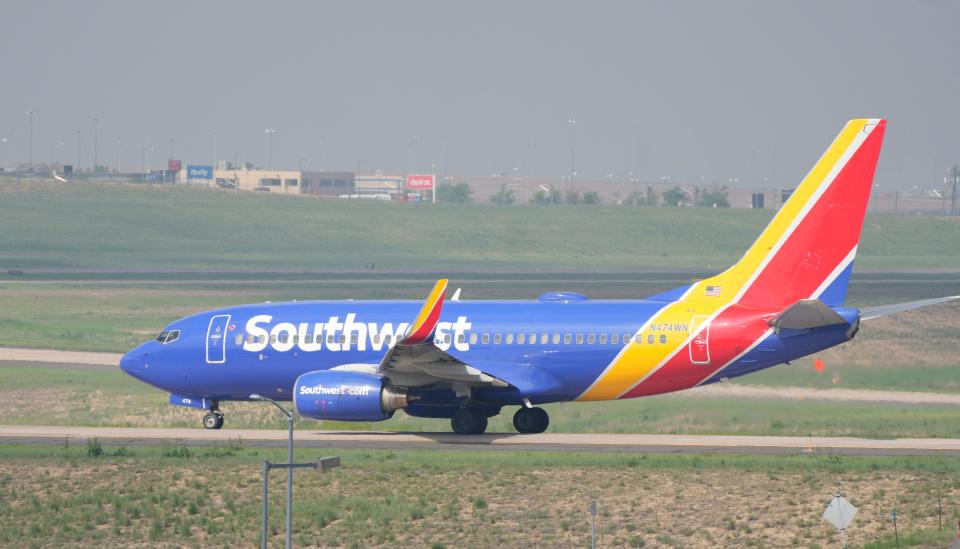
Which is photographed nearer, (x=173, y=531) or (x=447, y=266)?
(x=173, y=531)

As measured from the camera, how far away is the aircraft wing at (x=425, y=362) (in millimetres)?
40719

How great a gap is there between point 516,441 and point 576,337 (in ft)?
11.3

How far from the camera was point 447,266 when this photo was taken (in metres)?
129

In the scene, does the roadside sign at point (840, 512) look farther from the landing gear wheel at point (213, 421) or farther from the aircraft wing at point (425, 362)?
→ the landing gear wheel at point (213, 421)

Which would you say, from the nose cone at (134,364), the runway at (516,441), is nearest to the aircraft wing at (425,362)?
the runway at (516,441)

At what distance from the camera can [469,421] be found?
44688mm

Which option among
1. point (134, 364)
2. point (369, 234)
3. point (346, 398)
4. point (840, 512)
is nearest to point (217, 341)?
point (134, 364)

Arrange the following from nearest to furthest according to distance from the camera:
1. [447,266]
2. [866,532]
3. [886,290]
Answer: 1. [866,532]
2. [886,290]
3. [447,266]

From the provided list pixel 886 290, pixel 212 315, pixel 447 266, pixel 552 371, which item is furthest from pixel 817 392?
pixel 447 266

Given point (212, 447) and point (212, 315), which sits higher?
point (212, 315)

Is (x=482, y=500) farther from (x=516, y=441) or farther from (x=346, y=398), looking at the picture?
(x=346, y=398)

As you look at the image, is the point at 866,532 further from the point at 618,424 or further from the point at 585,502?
the point at 618,424

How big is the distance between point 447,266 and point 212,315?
3203 inches

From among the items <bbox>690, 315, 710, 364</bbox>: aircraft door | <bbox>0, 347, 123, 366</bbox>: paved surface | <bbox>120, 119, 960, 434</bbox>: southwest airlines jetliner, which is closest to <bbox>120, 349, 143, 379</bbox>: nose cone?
<bbox>120, 119, 960, 434</bbox>: southwest airlines jetliner
